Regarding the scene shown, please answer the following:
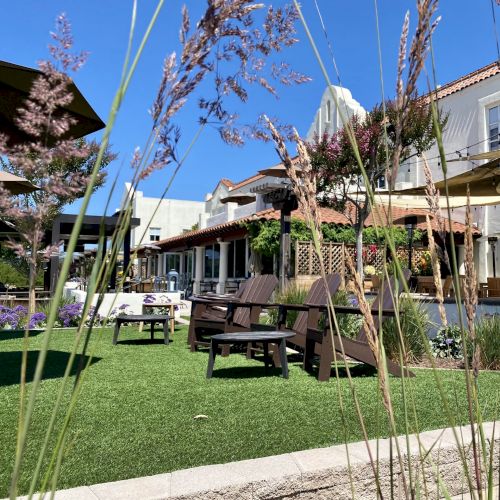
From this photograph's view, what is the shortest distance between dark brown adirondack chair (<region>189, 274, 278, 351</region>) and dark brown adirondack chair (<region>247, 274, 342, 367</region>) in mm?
320

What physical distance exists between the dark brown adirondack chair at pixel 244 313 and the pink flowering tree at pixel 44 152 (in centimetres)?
532

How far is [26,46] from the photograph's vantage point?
3.39ft

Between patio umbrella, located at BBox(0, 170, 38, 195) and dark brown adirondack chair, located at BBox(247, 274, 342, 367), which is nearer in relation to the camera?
patio umbrella, located at BBox(0, 170, 38, 195)

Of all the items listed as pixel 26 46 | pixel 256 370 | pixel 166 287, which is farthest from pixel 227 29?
pixel 166 287

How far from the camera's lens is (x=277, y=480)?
2.12 metres

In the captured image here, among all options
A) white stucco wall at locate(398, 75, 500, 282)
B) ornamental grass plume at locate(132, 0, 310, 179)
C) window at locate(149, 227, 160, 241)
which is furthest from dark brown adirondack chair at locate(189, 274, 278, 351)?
window at locate(149, 227, 160, 241)

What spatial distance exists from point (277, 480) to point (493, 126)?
16.3 m

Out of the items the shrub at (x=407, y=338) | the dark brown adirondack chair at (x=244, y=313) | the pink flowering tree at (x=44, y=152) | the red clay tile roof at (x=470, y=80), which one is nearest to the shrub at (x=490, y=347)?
the shrub at (x=407, y=338)

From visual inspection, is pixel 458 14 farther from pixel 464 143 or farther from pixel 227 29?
pixel 464 143

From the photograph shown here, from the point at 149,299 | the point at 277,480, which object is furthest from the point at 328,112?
the point at 277,480

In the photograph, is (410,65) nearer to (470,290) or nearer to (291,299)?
(470,290)

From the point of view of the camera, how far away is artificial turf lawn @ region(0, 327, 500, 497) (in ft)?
8.26

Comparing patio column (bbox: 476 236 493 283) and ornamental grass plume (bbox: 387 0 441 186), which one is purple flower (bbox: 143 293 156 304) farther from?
patio column (bbox: 476 236 493 283)

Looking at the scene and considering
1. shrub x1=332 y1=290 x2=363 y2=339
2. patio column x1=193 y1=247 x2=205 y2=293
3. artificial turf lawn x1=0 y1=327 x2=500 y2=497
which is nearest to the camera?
artificial turf lawn x1=0 y1=327 x2=500 y2=497
